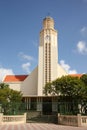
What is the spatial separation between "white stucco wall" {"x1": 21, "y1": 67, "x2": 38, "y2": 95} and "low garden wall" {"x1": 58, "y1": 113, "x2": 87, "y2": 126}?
2858cm

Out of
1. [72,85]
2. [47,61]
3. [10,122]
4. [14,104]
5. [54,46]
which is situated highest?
[54,46]

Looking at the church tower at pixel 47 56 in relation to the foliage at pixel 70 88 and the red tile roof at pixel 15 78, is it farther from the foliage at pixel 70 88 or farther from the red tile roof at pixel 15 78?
the foliage at pixel 70 88

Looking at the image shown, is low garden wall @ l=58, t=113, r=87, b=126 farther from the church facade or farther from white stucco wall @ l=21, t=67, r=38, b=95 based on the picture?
white stucco wall @ l=21, t=67, r=38, b=95

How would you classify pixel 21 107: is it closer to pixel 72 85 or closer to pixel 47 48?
pixel 72 85

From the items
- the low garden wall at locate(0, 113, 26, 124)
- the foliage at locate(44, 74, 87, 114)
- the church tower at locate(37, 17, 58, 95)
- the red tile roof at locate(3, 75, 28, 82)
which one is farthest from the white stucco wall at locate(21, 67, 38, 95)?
the low garden wall at locate(0, 113, 26, 124)

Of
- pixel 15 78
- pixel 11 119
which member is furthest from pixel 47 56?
pixel 11 119

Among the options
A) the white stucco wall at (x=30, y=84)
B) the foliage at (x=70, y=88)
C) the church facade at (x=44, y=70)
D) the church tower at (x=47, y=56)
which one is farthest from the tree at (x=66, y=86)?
the white stucco wall at (x=30, y=84)

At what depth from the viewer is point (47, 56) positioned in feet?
176

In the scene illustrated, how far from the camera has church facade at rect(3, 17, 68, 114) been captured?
173 feet

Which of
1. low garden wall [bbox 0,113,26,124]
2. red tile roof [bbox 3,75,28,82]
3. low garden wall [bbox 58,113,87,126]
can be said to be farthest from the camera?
red tile roof [bbox 3,75,28,82]

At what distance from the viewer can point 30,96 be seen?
53250 millimetres

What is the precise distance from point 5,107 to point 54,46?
2753cm

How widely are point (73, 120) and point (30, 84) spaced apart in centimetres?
3219

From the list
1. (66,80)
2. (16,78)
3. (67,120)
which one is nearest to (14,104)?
(67,120)
